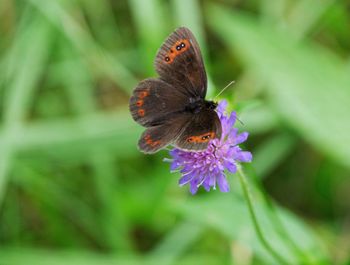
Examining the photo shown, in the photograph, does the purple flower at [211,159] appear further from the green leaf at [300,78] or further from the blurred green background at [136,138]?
the green leaf at [300,78]

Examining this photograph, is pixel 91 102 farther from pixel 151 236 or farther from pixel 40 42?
pixel 151 236

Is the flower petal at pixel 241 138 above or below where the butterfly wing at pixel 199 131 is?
below

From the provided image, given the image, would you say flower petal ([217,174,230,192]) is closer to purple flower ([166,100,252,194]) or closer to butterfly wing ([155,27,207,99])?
purple flower ([166,100,252,194])

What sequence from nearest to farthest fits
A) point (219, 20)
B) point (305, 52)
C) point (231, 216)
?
1. point (231, 216)
2. point (305, 52)
3. point (219, 20)

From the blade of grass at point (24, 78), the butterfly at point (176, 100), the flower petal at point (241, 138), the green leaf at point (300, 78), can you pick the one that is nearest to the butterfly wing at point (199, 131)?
the butterfly at point (176, 100)

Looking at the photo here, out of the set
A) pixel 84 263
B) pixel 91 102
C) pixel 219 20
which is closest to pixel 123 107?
pixel 91 102

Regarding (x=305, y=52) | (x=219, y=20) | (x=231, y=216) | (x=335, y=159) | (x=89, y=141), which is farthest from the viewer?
(x=219, y=20)

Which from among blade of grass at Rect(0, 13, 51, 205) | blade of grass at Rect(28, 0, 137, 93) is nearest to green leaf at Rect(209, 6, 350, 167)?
blade of grass at Rect(28, 0, 137, 93)

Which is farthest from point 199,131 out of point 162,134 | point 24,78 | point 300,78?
point 24,78

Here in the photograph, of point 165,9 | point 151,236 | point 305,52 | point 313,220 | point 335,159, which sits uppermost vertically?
point 165,9
